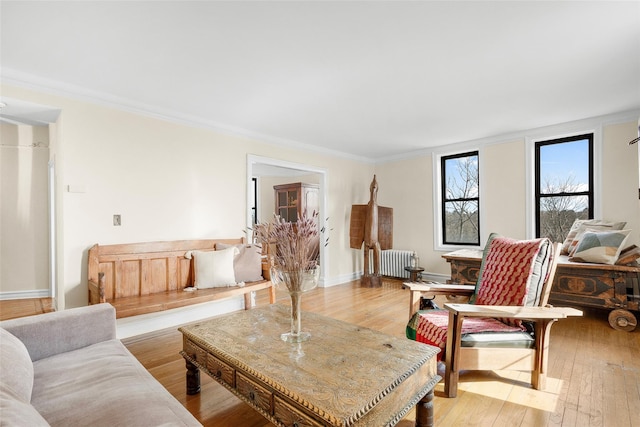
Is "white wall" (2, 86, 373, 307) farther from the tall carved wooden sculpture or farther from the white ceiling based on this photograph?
the tall carved wooden sculpture

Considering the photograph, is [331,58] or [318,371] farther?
[331,58]

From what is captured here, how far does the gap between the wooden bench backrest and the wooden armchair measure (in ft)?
8.22

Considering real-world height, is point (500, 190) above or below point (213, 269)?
above

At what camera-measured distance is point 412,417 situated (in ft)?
5.95

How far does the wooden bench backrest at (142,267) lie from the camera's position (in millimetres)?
2975

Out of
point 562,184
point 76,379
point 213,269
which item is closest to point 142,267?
point 213,269

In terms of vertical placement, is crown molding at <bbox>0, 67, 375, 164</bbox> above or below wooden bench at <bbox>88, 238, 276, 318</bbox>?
above

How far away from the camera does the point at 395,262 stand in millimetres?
5719

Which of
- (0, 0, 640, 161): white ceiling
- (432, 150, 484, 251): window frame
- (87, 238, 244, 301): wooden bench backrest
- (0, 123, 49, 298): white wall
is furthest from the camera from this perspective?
(432, 150, 484, 251): window frame

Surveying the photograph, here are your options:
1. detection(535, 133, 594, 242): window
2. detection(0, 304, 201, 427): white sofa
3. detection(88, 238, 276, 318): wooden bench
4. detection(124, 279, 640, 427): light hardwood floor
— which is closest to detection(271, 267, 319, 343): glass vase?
detection(124, 279, 640, 427): light hardwood floor

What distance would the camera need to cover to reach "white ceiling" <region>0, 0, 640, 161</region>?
74.2 inches

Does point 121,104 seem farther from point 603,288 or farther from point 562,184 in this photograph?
point 562,184

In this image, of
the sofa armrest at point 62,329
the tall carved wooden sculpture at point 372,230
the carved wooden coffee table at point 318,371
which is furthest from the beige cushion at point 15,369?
the tall carved wooden sculpture at point 372,230

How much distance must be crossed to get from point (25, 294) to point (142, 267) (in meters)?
2.44
